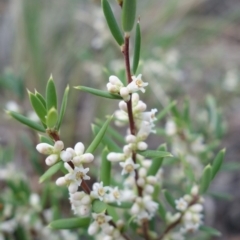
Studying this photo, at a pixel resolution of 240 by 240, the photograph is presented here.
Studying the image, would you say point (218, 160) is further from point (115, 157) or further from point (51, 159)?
point (51, 159)

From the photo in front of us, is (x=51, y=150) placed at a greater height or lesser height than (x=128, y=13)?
lesser

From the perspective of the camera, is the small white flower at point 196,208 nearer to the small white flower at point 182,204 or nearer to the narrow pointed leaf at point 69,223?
the small white flower at point 182,204

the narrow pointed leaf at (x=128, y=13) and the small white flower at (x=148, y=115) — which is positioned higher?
the narrow pointed leaf at (x=128, y=13)

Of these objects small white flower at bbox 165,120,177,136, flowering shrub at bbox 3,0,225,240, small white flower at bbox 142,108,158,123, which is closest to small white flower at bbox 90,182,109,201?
flowering shrub at bbox 3,0,225,240

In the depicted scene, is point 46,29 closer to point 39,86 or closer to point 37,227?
point 39,86

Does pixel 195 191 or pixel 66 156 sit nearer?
pixel 66 156

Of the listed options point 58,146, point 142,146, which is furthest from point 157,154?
point 58,146

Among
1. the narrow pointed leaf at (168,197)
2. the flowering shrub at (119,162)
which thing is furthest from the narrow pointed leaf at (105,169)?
the narrow pointed leaf at (168,197)
